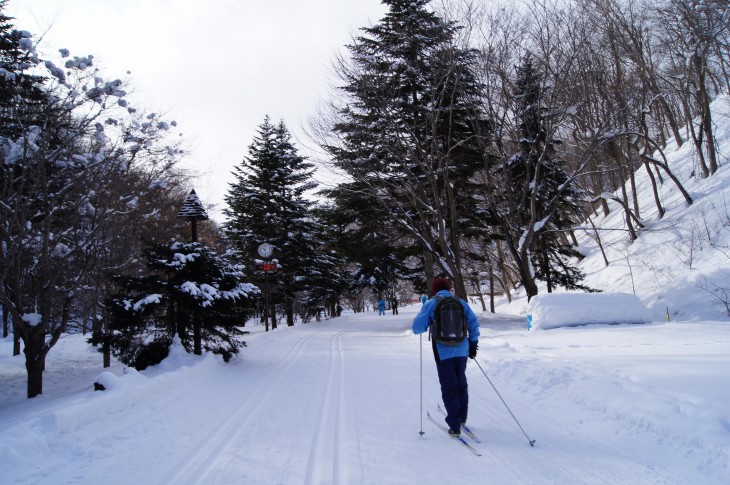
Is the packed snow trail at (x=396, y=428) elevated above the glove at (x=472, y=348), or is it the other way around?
the glove at (x=472, y=348)

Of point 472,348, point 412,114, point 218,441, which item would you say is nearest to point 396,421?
point 472,348

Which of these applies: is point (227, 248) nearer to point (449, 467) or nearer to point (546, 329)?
point (546, 329)

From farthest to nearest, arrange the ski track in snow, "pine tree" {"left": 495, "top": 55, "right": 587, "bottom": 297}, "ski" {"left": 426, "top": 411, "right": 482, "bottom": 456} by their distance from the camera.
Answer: "pine tree" {"left": 495, "top": 55, "right": 587, "bottom": 297} < "ski" {"left": 426, "top": 411, "right": 482, "bottom": 456} < the ski track in snow

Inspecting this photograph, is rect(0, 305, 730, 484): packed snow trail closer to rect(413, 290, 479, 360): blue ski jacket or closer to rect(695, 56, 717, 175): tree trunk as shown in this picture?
rect(413, 290, 479, 360): blue ski jacket

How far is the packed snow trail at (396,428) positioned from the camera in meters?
3.90

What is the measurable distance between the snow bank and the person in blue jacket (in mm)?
9122

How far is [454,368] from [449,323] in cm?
54

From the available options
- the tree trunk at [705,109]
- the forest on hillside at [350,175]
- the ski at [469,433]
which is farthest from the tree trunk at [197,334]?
the tree trunk at [705,109]

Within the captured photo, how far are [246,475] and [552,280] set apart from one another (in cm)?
1939

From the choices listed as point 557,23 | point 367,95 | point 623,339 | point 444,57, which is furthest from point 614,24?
point 623,339

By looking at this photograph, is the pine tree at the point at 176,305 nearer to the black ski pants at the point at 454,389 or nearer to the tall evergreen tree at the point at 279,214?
the black ski pants at the point at 454,389

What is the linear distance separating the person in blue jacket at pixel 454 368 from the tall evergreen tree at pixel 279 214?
2121 cm

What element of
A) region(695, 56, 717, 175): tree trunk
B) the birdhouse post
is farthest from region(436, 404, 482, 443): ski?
region(695, 56, 717, 175): tree trunk

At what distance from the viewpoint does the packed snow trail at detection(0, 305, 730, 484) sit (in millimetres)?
3904
